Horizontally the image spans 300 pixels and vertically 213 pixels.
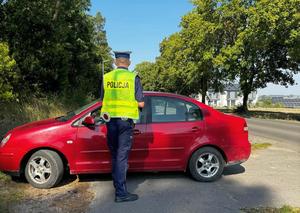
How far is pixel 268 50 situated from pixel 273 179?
30.3 m

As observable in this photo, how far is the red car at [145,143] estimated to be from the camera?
6184 millimetres

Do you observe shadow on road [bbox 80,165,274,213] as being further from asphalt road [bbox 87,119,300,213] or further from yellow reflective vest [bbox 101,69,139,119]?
yellow reflective vest [bbox 101,69,139,119]

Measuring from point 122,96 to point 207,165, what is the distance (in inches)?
87.3

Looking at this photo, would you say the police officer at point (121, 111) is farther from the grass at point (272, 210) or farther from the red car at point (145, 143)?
the grass at point (272, 210)

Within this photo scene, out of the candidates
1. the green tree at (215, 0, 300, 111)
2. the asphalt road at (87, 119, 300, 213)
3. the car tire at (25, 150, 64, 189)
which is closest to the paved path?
the asphalt road at (87, 119, 300, 213)

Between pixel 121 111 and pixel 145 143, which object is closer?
pixel 121 111

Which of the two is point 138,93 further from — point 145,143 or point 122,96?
point 145,143

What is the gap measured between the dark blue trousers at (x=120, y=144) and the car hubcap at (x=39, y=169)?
1328mm

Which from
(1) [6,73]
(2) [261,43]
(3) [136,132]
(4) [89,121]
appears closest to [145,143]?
(3) [136,132]

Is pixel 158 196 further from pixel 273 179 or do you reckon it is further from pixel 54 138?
pixel 273 179

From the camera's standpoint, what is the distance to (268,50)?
116 ft

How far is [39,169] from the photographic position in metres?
6.20

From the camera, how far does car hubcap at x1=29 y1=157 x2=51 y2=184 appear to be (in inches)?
244

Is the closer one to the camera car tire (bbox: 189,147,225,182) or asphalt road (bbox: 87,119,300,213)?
asphalt road (bbox: 87,119,300,213)
